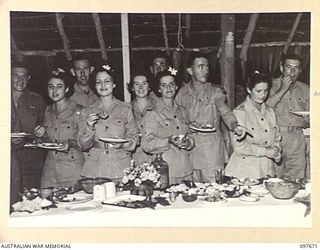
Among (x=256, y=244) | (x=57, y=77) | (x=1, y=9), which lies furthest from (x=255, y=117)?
(x=1, y=9)

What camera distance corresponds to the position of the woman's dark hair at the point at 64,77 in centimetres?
100

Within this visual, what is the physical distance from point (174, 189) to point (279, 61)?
0.85ft

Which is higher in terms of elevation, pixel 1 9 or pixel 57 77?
pixel 1 9

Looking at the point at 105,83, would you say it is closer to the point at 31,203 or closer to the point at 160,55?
the point at 160,55

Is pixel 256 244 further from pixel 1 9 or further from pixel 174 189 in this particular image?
pixel 1 9

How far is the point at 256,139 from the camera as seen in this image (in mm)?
1023

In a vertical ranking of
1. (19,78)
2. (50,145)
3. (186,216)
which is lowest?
(186,216)

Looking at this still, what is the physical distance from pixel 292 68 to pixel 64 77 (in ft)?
1.16

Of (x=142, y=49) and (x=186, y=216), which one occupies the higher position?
(x=142, y=49)

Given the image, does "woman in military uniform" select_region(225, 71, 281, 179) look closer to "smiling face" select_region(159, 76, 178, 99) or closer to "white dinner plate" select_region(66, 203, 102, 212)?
"smiling face" select_region(159, 76, 178, 99)

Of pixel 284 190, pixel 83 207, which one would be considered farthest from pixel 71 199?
pixel 284 190

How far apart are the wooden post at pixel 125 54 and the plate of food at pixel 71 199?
0.16 m

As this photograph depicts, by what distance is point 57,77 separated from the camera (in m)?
1.00

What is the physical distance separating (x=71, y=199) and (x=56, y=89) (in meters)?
0.17
